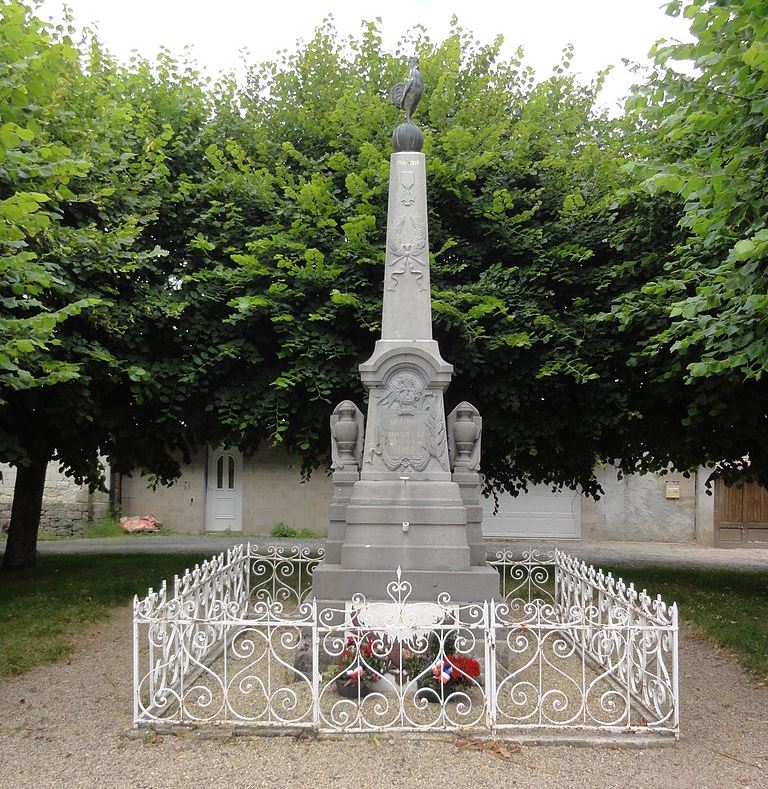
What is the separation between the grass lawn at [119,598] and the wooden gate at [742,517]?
18.7 ft

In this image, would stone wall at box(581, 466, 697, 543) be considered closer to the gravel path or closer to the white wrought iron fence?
the gravel path

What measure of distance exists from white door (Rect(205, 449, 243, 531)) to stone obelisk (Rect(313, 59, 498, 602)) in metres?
12.7

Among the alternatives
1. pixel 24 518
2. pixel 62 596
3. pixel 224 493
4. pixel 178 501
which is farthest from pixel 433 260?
pixel 178 501

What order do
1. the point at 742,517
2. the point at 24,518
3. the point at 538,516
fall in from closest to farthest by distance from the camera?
1. the point at 24,518
2. the point at 742,517
3. the point at 538,516

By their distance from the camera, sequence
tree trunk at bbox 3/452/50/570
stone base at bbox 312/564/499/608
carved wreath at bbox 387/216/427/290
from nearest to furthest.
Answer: stone base at bbox 312/564/499/608, carved wreath at bbox 387/216/427/290, tree trunk at bbox 3/452/50/570

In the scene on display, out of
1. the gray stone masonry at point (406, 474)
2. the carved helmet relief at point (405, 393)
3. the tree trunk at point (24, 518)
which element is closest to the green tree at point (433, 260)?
the gray stone masonry at point (406, 474)

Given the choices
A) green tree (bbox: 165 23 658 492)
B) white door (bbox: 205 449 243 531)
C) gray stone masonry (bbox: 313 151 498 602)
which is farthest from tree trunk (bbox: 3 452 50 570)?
white door (bbox: 205 449 243 531)

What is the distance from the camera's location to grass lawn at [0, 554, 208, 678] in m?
7.31

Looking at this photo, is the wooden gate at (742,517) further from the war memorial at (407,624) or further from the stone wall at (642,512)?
the war memorial at (407,624)

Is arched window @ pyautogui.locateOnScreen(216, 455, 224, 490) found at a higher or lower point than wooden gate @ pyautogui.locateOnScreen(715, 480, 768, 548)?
higher

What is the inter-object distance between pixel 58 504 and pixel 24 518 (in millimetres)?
7615

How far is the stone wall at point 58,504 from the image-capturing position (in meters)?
18.5

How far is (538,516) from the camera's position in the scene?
19109 millimetres

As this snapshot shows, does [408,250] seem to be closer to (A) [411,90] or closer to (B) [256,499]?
(A) [411,90]
